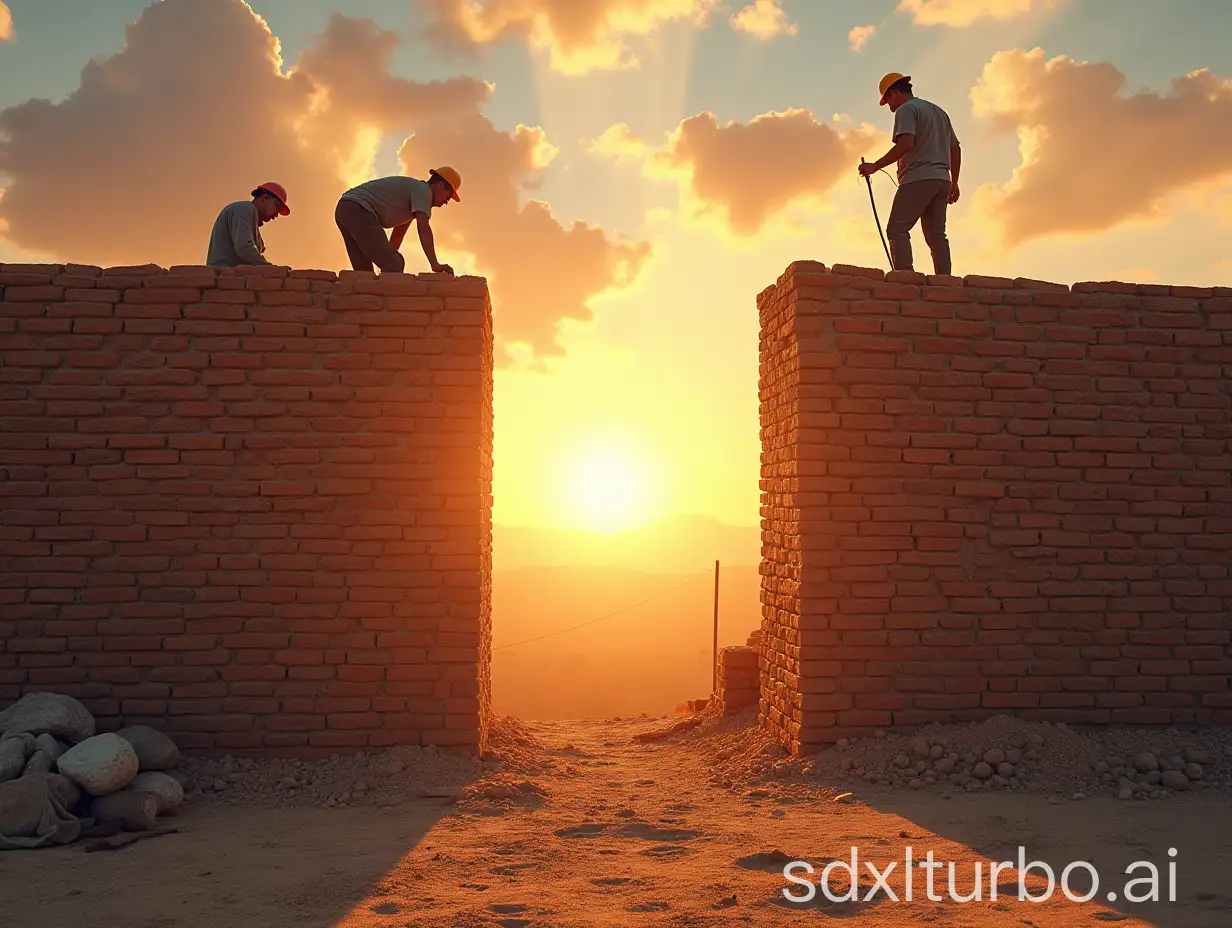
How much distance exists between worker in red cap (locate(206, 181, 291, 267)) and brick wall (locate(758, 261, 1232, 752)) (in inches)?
143

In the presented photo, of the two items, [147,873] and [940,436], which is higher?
[940,436]

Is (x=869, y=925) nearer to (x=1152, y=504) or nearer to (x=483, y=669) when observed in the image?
(x=483, y=669)

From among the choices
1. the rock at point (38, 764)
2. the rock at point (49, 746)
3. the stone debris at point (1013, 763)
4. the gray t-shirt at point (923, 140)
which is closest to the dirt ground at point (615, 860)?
the stone debris at point (1013, 763)

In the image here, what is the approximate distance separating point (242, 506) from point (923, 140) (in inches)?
209

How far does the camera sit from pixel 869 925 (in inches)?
134

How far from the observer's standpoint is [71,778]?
4.68 meters

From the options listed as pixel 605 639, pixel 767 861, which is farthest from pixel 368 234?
pixel 605 639

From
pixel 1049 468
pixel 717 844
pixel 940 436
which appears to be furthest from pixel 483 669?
pixel 1049 468

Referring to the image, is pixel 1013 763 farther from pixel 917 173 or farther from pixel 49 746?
pixel 49 746

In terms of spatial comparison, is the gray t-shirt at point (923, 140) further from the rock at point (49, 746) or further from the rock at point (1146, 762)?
the rock at point (49, 746)

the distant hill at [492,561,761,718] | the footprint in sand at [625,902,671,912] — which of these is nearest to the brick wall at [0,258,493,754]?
the footprint in sand at [625,902,671,912]

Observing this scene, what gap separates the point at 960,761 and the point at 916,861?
1572 mm

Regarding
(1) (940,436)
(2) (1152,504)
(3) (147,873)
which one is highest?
(1) (940,436)

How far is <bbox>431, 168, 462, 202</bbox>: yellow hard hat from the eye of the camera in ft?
22.6
